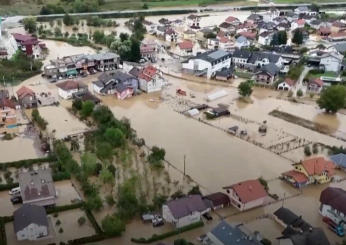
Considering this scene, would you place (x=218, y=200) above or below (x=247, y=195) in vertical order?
below

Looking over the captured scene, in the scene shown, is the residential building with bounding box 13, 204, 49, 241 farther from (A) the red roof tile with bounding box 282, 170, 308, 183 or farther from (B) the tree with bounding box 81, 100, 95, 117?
(A) the red roof tile with bounding box 282, 170, 308, 183

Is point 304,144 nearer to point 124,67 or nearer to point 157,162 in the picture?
point 157,162

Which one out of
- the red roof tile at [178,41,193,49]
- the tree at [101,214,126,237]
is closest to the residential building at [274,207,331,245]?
the tree at [101,214,126,237]

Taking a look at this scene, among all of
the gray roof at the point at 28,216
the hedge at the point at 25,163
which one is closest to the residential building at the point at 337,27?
the hedge at the point at 25,163

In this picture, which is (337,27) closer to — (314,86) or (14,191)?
(314,86)

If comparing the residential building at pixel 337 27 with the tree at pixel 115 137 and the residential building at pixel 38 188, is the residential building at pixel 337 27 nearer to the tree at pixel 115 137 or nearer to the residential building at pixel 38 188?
the tree at pixel 115 137

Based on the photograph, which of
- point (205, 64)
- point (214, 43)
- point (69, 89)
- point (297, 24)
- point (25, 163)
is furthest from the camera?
point (297, 24)

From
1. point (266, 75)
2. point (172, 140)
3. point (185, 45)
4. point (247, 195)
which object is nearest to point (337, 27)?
point (185, 45)

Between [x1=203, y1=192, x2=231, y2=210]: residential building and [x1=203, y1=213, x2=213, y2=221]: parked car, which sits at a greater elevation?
[x1=203, y1=192, x2=231, y2=210]: residential building
